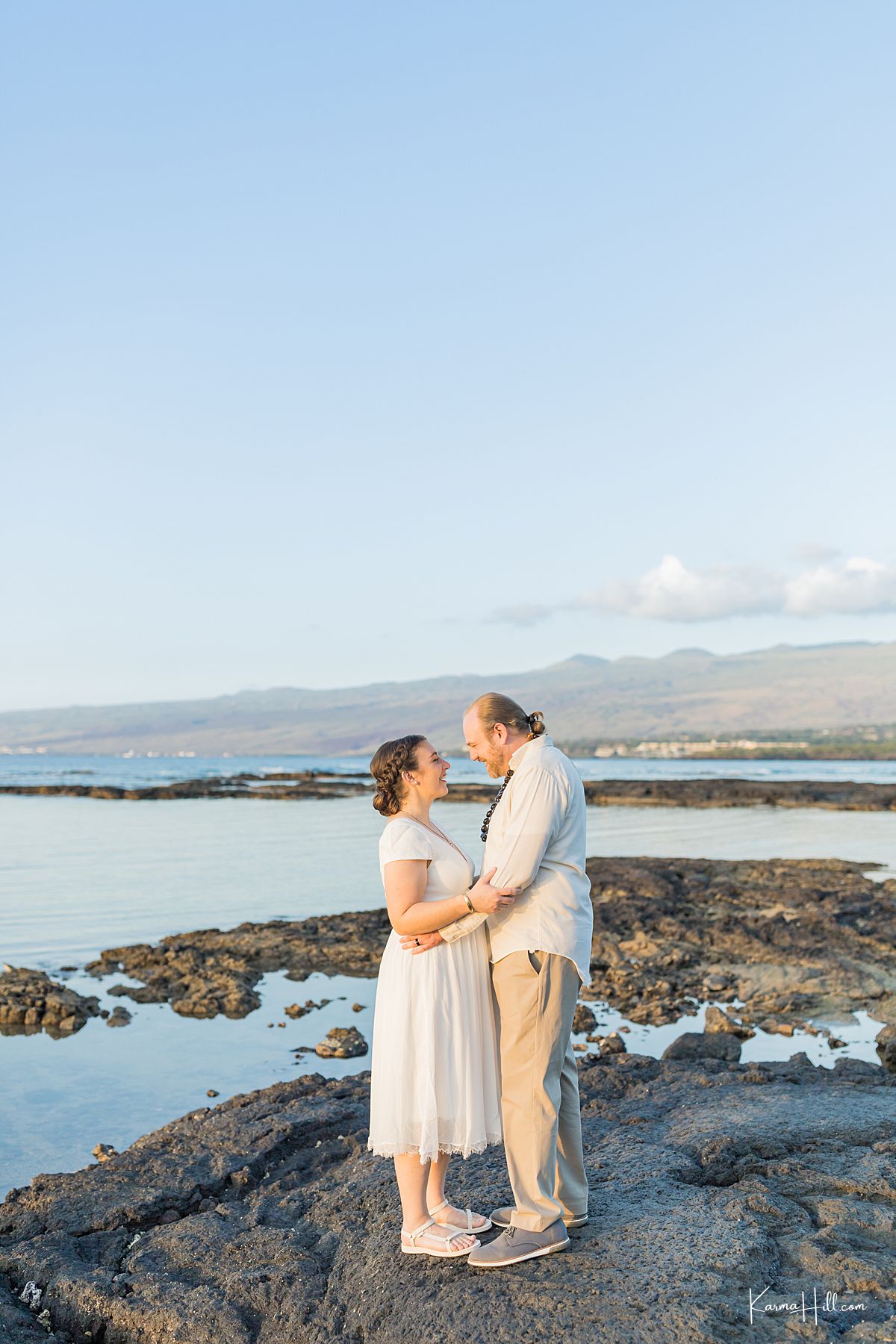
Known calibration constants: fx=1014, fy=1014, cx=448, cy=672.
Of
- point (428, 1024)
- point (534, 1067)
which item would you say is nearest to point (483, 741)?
point (428, 1024)

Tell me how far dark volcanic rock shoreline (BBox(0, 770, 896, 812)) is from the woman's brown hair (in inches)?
1590

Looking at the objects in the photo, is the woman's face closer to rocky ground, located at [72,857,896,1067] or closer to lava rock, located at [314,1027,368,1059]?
lava rock, located at [314,1027,368,1059]

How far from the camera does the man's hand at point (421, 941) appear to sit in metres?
4.27

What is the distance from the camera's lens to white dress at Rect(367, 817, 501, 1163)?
4277 millimetres

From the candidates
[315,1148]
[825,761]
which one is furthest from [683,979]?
[825,761]

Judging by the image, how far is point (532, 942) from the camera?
4293mm

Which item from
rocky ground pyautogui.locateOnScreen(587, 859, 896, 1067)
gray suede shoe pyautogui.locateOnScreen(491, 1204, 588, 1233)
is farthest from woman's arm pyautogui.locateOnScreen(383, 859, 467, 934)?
rocky ground pyautogui.locateOnScreen(587, 859, 896, 1067)

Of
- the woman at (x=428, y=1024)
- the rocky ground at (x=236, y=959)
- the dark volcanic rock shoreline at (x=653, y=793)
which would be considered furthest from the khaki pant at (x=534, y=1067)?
the dark volcanic rock shoreline at (x=653, y=793)

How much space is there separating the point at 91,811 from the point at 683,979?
35618 mm

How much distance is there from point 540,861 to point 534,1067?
2.88ft

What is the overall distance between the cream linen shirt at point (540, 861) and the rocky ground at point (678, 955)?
5988 millimetres

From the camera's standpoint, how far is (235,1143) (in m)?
6.43

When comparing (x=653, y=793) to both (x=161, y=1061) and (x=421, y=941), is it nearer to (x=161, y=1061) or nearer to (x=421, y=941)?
(x=161, y=1061)

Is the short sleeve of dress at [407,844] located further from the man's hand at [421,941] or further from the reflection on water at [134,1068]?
the reflection on water at [134,1068]
